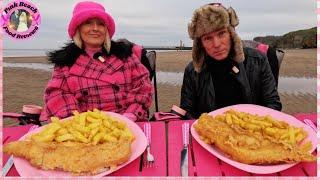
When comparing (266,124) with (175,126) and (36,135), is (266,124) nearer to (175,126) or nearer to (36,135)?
(175,126)

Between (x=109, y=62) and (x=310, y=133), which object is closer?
(x=310, y=133)

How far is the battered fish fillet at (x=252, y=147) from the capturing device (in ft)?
6.53

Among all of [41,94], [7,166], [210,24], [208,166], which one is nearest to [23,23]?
[210,24]

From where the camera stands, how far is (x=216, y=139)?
220 cm

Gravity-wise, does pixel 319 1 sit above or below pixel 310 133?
above

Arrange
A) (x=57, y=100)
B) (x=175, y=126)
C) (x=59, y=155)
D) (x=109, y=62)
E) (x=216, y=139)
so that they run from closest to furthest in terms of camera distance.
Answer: (x=59, y=155) → (x=216, y=139) → (x=175, y=126) → (x=57, y=100) → (x=109, y=62)

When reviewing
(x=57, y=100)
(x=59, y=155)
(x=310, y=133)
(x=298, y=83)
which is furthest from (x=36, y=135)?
(x=298, y=83)

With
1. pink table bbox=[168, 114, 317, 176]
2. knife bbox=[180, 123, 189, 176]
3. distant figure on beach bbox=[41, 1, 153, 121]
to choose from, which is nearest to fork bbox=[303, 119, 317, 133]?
pink table bbox=[168, 114, 317, 176]

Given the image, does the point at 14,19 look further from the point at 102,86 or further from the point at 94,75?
the point at 102,86

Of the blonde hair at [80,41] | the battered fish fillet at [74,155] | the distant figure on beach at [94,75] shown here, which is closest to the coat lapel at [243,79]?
the distant figure on beach at [94,75]

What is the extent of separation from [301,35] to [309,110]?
27087 mm

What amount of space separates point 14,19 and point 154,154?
6.44ft

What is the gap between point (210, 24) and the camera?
340 centimetres

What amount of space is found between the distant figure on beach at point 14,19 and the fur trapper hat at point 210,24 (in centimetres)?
148
